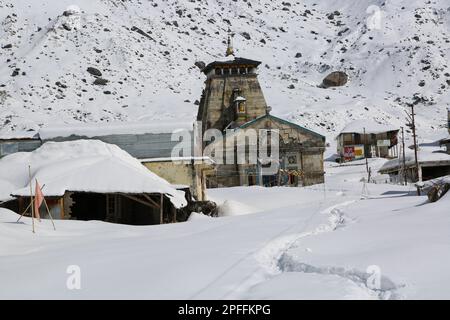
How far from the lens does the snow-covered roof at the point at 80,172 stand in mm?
22672

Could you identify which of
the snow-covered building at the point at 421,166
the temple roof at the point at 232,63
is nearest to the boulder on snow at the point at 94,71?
the temple roof at the point at 232,63

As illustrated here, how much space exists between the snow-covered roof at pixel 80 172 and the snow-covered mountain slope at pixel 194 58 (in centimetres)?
3824

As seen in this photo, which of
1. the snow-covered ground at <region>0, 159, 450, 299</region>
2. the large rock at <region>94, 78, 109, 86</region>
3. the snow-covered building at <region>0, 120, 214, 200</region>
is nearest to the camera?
the snow-covered ground at <region>0, 159, 450, 299</region>

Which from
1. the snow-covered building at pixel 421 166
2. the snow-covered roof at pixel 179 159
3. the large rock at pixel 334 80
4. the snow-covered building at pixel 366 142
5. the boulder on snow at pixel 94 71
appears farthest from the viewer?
the large rock at pixel 334 80

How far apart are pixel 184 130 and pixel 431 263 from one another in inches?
1000

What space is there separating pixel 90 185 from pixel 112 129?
37.3 ft

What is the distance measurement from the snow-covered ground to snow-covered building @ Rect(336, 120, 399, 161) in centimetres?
5083

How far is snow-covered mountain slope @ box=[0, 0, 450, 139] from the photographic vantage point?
7944 centimetres

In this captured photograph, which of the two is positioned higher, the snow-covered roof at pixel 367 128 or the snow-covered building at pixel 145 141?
the snow-covered roof at pixel 367 128

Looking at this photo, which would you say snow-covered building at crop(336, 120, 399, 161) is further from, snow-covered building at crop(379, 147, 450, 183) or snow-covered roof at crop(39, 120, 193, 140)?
snow-covered roof at crop(39, 120, 193, 140)

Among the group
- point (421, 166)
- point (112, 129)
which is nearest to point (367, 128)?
point (421, 166)

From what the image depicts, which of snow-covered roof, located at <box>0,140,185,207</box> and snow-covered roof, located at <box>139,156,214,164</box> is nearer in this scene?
snow-covered roof, located at <box>0,140,185,207</box>

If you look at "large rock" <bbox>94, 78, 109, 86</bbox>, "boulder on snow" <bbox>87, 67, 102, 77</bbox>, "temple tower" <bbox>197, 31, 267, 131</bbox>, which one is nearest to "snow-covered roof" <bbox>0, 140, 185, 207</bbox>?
"temple tower" <bbox>197, 31, 267, 131</bbox>

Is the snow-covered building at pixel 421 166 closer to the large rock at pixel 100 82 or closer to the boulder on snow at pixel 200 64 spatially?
the large rock at pixel 100 82
